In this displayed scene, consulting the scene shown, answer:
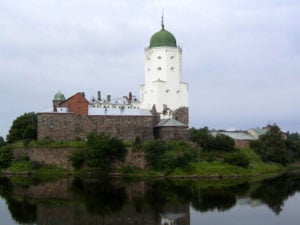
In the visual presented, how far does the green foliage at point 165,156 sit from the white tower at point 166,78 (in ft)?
36.5

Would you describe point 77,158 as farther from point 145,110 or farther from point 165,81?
point 165,81

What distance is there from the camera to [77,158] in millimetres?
45688

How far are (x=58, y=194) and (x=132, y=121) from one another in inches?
824

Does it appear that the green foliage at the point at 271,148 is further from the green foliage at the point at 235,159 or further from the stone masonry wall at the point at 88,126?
the stone masonry wall at the point at 88,126

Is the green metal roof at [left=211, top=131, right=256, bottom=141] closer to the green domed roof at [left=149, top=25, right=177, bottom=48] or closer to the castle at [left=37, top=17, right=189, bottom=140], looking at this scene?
the castle at [left=37, top=17, right=189, bottom=140]

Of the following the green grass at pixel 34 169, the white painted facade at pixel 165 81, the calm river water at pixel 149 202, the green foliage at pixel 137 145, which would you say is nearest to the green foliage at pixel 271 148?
the white painted facade at pixel 165 81

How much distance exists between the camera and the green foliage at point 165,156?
43.7 meters

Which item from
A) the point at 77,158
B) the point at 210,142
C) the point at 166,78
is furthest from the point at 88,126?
the point at 210,142

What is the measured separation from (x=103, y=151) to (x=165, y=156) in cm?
559

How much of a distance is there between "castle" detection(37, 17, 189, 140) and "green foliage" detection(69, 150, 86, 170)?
13.0ft

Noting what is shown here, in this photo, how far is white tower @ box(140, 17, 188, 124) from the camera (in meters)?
56.4

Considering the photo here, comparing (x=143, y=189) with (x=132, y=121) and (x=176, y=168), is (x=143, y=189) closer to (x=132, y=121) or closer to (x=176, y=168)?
(x=176, y=168)

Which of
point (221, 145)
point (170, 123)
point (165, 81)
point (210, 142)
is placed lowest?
point (221, 145)

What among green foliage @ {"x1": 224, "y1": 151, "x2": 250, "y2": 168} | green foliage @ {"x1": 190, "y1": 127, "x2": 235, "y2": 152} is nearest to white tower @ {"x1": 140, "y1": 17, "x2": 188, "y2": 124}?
green foliage @ {"x1": 190, "y1": 127, "x2": 235, "y2": 152}
